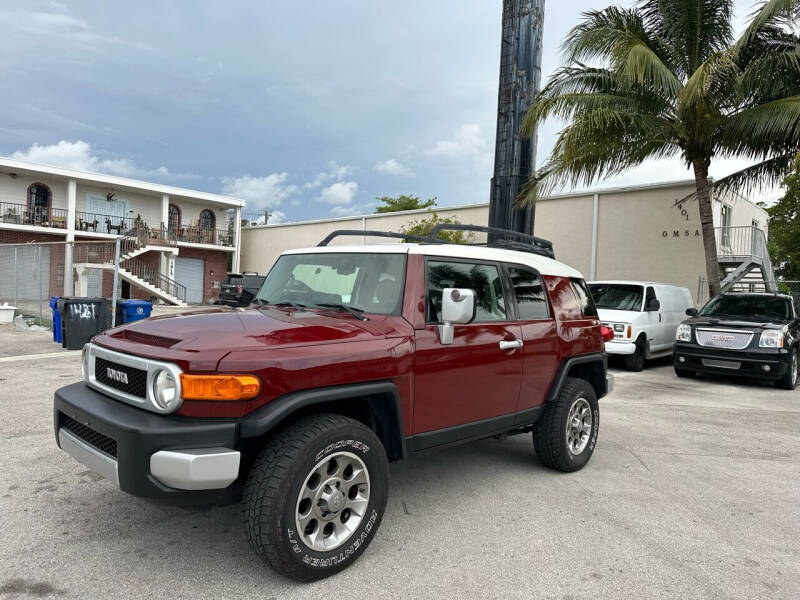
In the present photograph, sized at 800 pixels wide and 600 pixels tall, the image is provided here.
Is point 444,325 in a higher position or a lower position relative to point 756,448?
higher

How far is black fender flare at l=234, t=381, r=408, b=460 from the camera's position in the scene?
2.65 metres

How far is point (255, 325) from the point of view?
310 cm

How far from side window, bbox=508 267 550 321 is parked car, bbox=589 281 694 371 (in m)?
7.37

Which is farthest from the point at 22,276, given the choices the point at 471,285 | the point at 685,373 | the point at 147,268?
the point at 685,373

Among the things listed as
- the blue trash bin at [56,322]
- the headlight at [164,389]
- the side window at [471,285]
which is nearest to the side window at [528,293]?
the side window at [471,285]

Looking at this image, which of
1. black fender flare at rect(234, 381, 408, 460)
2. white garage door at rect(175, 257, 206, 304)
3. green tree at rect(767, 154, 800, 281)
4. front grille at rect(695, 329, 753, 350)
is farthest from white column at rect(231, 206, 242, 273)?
green tree at rect(767, 154, 800, 281)

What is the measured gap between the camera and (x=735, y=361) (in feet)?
32.2

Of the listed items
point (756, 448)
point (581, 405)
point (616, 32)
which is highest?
point (616, 32)

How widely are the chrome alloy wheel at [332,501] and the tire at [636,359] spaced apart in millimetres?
9783

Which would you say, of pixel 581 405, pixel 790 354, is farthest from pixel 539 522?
pixel 790 354

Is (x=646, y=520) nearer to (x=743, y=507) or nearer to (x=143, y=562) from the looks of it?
(x=743, y=507)

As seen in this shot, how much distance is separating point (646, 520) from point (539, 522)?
0.76 meters

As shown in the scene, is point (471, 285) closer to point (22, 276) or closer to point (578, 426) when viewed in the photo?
point (578, 426)

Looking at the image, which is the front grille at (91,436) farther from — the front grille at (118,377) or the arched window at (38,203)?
the arched window at (38,203)
